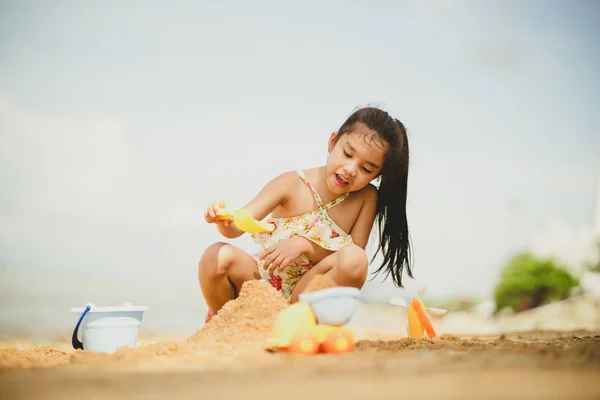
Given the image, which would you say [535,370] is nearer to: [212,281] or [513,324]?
[212,281]

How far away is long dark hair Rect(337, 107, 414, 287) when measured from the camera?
9.68ft

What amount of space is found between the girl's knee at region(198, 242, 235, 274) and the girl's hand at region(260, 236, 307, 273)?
170 millimetres

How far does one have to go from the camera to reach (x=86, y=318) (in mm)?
2525

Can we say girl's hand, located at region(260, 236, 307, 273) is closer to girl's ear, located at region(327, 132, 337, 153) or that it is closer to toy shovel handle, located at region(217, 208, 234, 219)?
toy shovel handle, located at region(217, 208, 234, 219)

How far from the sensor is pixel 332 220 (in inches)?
121

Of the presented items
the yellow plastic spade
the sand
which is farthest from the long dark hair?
the sand

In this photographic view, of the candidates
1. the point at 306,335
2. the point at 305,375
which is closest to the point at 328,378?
the point at 305,375

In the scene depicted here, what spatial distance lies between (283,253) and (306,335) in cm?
91

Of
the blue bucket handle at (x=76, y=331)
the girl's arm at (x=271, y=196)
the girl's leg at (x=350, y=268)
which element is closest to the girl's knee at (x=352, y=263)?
the girl's leg at (x=350, y=268)

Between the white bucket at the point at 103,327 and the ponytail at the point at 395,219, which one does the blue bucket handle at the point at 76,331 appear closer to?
the white bucket at the point at 103,327

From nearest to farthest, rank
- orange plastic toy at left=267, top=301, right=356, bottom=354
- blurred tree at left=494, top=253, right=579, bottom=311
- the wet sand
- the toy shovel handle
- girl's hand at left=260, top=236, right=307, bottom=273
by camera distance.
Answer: the wet sand
orange plastic toy at left=267, top=301, right=356, bottom=354
the toy shovel handle
girl's hand at left=260, top=236, right=307, bottom=273
blurred tree at left=494, top=253, right=579, bottom=311

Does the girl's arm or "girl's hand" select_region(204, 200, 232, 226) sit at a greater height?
the girl's arm

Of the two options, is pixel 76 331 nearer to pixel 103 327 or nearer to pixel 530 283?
pixel 103 327

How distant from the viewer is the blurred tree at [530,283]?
6363 millimetres
